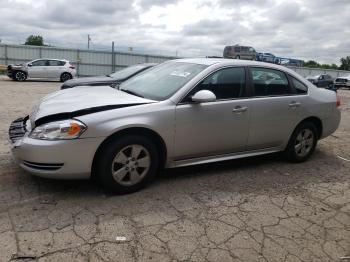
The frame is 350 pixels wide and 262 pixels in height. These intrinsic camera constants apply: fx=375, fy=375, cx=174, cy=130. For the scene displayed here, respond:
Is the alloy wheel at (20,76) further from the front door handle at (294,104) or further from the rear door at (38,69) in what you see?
the front door handle at (294,104)

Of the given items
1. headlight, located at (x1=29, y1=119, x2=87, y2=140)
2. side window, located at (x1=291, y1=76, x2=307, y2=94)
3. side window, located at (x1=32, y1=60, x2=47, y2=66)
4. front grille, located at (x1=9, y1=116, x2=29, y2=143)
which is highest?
side window, located at (x1=32, y1=60, x2=47, y2=66)

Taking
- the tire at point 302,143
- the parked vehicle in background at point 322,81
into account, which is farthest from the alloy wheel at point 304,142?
the parked vehicle in background at point 322,81

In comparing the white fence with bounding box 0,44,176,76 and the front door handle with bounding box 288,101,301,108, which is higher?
the white fence with bounding box 0,44,176,76

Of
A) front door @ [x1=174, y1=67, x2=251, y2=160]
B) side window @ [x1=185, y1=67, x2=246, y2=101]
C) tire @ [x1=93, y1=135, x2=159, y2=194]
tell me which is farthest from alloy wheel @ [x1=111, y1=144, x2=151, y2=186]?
side window @ [x1=185, y1=67, x2=246, y2=101]

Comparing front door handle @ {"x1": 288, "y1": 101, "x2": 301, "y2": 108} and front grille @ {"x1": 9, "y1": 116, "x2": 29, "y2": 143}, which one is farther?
front door handle @ {"x1": 288, "y1": 101, "x2": 301, "y2": 108}

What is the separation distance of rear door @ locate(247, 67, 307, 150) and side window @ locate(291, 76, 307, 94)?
66mm

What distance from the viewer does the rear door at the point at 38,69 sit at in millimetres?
21516

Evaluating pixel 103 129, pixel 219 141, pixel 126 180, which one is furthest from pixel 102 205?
pixel 219 141

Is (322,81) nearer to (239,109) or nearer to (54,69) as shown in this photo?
(54,69)

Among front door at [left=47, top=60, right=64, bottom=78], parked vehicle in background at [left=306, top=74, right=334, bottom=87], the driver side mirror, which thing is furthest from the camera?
parked vehicle in background at [left=306, top=74, right=334, bottom=87]

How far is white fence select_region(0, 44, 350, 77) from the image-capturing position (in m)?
26.6

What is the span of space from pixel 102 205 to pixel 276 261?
176 cm

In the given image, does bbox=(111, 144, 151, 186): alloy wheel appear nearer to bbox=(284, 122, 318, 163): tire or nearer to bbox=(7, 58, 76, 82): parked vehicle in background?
bbox=(284, 122, 318, 163): tire

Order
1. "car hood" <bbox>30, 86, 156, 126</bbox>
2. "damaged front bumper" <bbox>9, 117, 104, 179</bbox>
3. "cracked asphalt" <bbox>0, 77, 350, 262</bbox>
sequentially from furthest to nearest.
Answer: "car hood" <bbox>30, 86, 156, 126</bbox>
"damaged front bumper" <bbox>9, 117, 104, 179</bbox>
"cracked asphalt" <bbox>0, 77, 350, 262</bbox>
